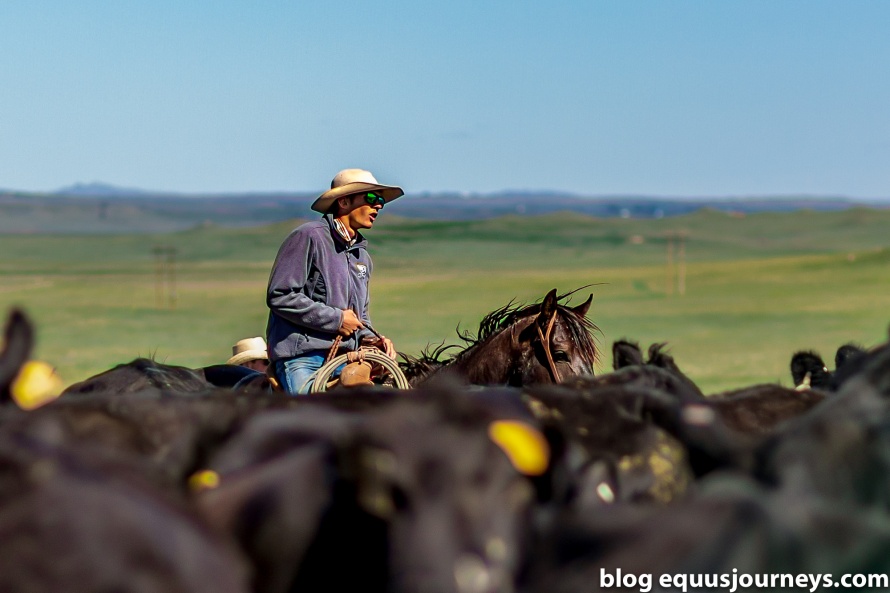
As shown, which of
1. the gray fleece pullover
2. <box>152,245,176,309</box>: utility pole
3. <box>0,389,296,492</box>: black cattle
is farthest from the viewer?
<box>152,245,176,309</box>: utility pole

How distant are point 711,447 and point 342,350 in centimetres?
421

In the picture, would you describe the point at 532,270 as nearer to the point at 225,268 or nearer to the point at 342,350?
A: the point at 225,268

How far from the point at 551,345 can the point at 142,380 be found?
2548mm

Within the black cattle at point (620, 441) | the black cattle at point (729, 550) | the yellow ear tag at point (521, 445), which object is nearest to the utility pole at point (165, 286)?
the black cattle at point (620, 441)

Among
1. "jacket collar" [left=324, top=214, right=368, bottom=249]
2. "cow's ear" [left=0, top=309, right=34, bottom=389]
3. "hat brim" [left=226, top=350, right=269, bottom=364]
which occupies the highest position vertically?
"jacket collar" [left=324, top=214, right=368, bottom=249]

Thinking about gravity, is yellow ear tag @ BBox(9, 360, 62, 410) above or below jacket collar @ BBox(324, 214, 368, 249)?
below

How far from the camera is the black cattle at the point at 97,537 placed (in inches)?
98.7

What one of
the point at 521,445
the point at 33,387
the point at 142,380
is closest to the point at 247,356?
the point at 142,380

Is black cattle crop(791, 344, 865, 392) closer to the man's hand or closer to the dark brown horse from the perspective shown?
the dark brown horse

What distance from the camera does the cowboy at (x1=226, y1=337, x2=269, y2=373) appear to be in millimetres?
8992

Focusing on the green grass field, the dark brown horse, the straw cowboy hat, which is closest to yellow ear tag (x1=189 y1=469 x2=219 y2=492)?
the straw cowboy hat

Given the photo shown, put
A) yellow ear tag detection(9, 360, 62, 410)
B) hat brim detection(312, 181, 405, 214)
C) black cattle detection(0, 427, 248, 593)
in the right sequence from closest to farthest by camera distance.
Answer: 1. black cattle detection(0, 427, 248, 593)
2. yellow ear tag detection(9, 360, 62, 410)
3. hat brim detection(312, 181, 405, 214)

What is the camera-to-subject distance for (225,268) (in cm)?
8712

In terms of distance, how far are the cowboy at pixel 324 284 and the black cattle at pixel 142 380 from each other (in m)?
0.55
